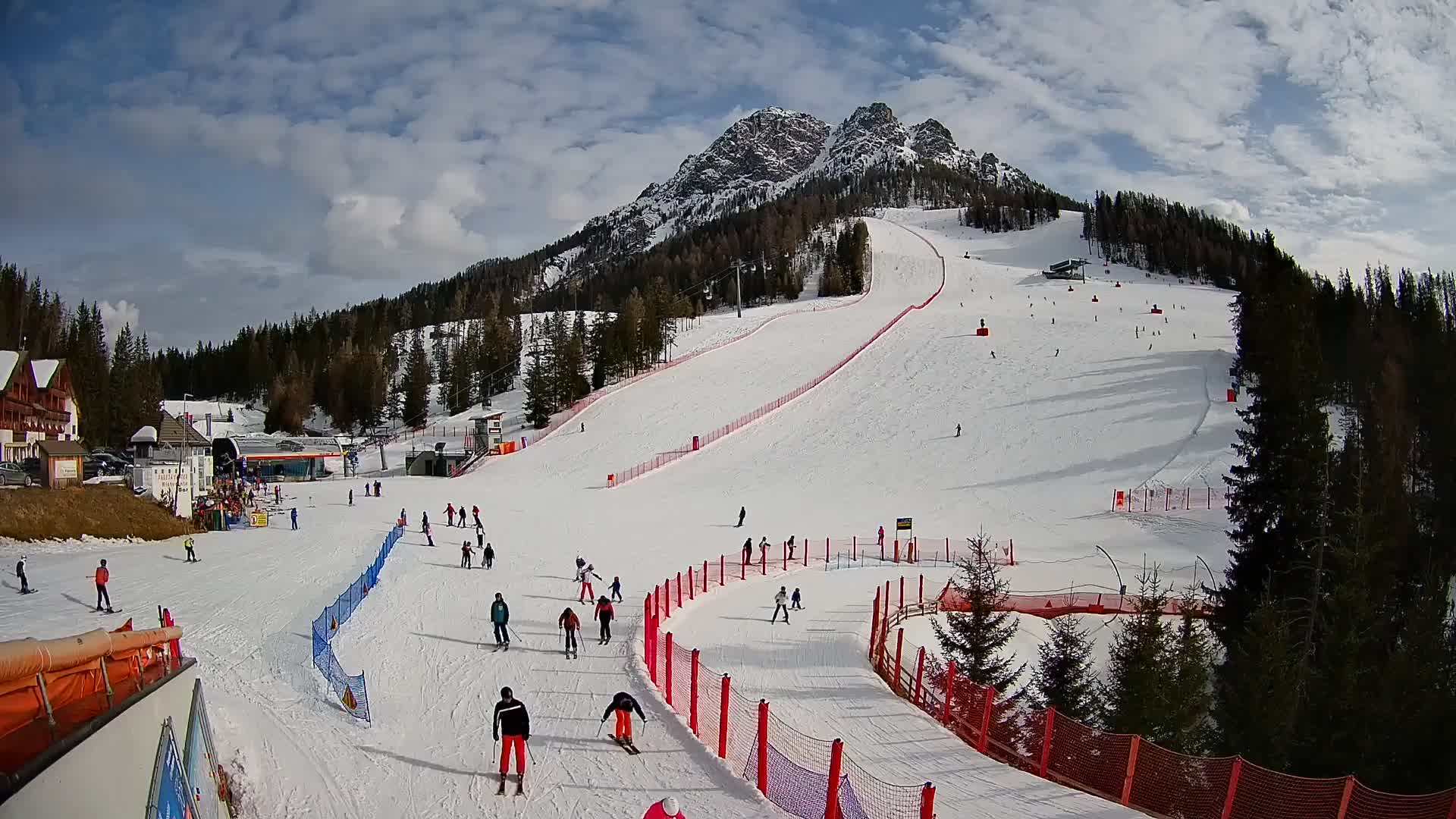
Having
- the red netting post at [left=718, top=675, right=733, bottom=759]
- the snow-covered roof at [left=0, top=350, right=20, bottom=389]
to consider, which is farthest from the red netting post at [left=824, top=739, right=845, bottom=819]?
the snow-covered roof at [left=0, top=350, right=20, bottom=389]

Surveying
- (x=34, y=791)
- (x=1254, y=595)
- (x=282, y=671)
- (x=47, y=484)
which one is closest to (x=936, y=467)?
(x=1254, y=595)

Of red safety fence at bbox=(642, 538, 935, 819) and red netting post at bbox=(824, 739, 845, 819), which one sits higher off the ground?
red netting post at bbox=(824, 739, 845, 819)

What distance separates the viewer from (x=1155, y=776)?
9727 mm

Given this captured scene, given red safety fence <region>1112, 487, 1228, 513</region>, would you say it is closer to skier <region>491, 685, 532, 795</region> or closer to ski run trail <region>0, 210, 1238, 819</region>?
ski run trail <region>0, 210, 1238, 819</region>

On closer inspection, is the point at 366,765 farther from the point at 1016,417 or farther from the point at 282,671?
the point at 1016,417

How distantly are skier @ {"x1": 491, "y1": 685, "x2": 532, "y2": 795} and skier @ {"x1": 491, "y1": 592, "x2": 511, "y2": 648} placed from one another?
704 cm

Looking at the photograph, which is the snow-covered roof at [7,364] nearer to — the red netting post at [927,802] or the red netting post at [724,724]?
the red netting post at [724,724]

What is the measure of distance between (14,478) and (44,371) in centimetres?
1790

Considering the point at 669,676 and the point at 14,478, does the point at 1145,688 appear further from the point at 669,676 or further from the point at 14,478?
the point at 14,478

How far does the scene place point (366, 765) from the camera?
10922 millimetres

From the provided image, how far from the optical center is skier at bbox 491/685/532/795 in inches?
395

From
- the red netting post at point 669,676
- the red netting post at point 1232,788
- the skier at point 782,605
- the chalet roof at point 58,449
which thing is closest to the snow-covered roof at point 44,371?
the chalet roof at point 58,449

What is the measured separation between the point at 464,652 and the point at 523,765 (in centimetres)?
733

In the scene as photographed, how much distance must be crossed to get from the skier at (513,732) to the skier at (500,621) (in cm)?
704
